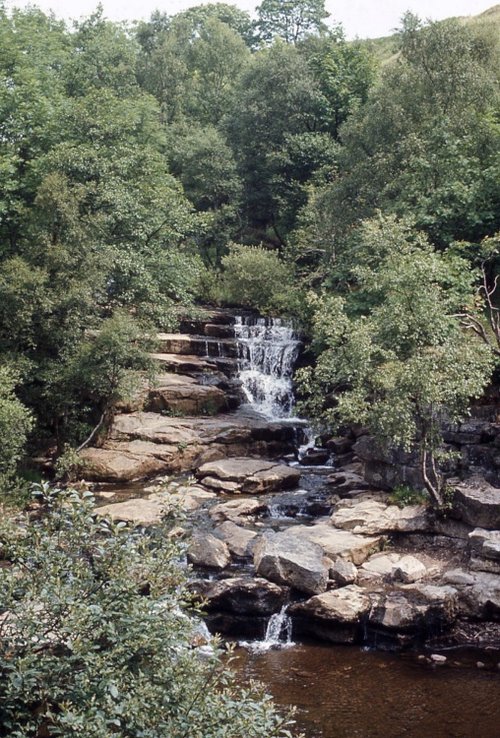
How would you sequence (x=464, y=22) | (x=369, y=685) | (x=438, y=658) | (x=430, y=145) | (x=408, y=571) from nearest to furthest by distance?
(x=369, y=685) < (x=438, y=658) < (x=408, y=571) < (x=430, y=145) < (x=464, y=22)

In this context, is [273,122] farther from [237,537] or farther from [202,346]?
[237,537]

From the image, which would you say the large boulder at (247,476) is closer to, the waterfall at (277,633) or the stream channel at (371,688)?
the waterfall at (277,633)

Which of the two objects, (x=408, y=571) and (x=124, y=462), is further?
(x=124, y=462)

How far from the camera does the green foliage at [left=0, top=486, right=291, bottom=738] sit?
6.26 metres

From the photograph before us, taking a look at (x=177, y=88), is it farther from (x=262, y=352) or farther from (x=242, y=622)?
(x=242, y=622)

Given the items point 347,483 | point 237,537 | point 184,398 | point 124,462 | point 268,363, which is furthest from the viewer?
point 268,363

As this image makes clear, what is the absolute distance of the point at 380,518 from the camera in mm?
19688

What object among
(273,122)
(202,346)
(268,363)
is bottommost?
(268,363)

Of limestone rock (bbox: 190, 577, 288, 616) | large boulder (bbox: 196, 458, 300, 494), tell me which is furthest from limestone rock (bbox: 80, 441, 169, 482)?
limestone rock (bbox: 190, 577, 288, 616)

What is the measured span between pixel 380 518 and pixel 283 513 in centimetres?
354

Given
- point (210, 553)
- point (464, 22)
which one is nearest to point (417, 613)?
point (210, 553)

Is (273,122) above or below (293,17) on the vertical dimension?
below

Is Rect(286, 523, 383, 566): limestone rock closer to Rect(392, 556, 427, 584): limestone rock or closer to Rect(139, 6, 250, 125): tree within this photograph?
Rect(392, 556, 427, 584): limestone rock

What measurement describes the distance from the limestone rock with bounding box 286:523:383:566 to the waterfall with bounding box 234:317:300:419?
12.3 meters
